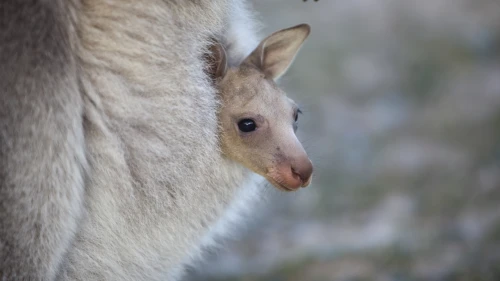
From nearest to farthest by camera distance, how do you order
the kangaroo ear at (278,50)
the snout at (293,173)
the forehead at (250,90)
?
the snout at (293,173), the forehead at (250,90), the kangaroo ear at (278,50)

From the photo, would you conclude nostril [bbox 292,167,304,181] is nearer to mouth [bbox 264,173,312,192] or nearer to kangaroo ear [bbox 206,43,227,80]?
mouth [bbox 264,173,312,192]

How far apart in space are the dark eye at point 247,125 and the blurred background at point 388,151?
4.10 feet

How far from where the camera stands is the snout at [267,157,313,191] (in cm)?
322

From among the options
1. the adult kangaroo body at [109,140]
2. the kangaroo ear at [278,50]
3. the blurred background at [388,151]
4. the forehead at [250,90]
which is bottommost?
the blurred background at [388,151]

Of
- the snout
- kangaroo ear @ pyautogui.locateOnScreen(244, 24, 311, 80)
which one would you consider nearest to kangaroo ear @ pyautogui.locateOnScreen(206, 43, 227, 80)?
kangaroo ear @ pyautogui.locateOnScreen(244, 24, 311, 80)

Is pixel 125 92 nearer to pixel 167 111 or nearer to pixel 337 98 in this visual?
pixel 167 111

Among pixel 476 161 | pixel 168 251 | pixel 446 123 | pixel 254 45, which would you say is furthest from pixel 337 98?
pixel 168 251

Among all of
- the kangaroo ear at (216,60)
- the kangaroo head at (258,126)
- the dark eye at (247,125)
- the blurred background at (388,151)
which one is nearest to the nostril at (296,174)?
the kangaroo head at (258,126)

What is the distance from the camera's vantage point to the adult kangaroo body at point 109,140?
2.80m

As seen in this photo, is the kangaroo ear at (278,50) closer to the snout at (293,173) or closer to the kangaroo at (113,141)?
the kangaroo at (113,141)

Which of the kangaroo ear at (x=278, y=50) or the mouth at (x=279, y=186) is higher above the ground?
the kangaroo ear at (x=278, y=50)

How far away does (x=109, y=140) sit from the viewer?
9.94 ft

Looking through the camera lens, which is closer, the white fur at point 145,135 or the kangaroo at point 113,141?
the kangaroo at point 113,141

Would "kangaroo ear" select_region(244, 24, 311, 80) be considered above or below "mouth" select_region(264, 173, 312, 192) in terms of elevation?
above
